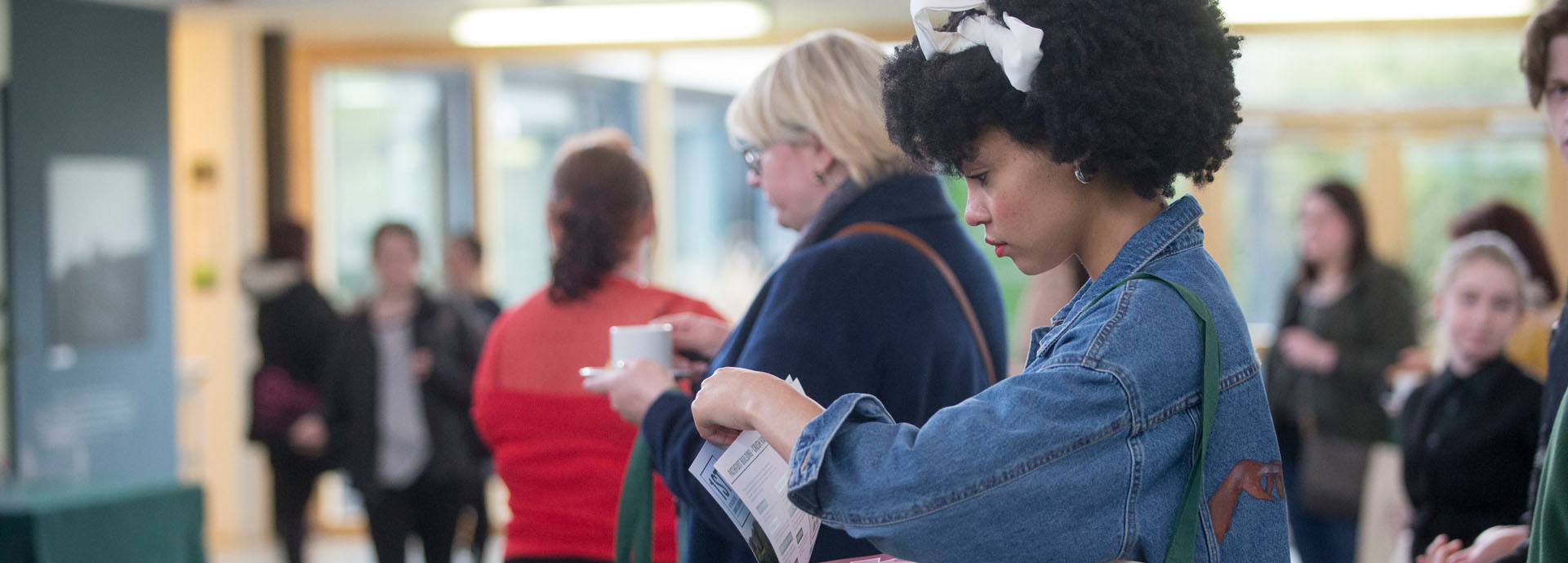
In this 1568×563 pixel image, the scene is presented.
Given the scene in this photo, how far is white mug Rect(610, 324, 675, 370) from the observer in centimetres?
166

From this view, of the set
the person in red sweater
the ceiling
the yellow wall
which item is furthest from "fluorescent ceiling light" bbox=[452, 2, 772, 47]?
the person in red sweater

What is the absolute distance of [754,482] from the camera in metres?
1.19

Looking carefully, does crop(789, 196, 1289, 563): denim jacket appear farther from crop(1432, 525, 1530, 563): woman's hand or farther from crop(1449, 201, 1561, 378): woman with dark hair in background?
crop(1449, 201, 1561, 378): woman with dark hair in background

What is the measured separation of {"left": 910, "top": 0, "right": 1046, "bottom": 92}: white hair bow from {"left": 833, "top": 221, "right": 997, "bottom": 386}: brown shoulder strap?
58 centimetres

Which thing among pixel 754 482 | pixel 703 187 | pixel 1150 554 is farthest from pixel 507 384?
pixel 703 187

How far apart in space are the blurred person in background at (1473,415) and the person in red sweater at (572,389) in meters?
1.53

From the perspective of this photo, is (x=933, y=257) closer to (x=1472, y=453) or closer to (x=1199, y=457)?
(x=1199, y=457)

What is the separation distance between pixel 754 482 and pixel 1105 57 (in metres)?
0.51

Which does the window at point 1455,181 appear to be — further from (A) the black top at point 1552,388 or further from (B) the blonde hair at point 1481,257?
(A) the black top at point 1552,388

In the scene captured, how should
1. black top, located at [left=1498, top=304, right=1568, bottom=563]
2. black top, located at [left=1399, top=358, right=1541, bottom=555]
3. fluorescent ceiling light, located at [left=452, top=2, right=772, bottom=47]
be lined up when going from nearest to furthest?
black top, located at [left=1498, top=304, right=1568, bottom=563] < black top, located at [left=1399, top=358, right=1541, bottom=555] < fluorescent ceiling light, located at [left=452, top=2, right=772, bottom=47]

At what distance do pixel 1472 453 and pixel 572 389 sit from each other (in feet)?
A: 5.69

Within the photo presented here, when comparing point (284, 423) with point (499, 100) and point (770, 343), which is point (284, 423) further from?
point (770, 343)

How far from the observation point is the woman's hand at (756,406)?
→ 3.25 ft

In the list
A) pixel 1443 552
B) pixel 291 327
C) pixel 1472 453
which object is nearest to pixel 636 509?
pixel 1443 552
